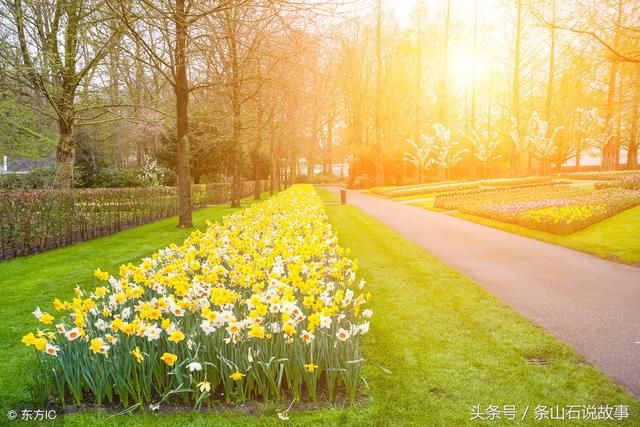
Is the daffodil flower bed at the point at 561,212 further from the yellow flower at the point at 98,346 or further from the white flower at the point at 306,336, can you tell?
the yellow flower at the point at 98,346

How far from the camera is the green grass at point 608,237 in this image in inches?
Result: 368

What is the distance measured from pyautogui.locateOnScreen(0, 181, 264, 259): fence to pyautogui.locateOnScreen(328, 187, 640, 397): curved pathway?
9054 mm

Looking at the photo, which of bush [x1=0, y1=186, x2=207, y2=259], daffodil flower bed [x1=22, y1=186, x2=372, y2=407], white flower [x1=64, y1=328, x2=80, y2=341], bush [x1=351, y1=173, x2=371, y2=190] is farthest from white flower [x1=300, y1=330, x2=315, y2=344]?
bush [x1=351, y1=173, x2=371, y2=190]

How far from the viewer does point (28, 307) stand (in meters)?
6.18

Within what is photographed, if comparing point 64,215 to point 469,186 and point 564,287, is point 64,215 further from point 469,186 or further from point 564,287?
point 469,186

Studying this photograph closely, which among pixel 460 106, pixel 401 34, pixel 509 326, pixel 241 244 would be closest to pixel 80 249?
pixel 241 244

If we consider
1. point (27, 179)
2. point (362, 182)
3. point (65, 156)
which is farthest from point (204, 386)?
point (362, 182)

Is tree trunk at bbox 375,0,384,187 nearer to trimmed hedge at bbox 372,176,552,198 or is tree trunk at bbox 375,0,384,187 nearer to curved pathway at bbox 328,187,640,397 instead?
trimmed hedge at bbox 372,176,552,198

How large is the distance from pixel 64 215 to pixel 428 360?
10.5 meters

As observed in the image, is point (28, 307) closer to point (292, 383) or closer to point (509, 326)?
point (292, 383)

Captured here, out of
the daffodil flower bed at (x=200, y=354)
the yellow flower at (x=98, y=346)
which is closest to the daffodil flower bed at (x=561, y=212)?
the daffodil flower bed at (x=200, y=354)

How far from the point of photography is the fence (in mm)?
9852

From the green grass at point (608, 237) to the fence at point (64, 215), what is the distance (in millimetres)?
11897

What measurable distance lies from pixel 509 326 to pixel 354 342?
96.2 inches
